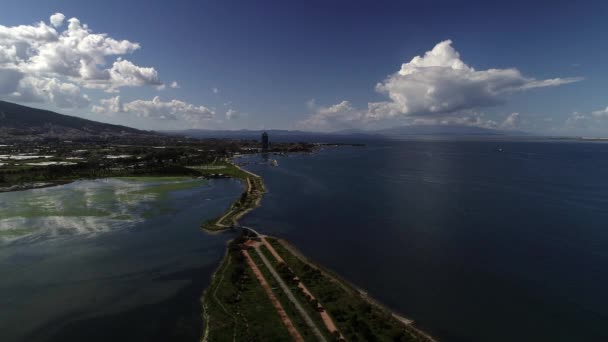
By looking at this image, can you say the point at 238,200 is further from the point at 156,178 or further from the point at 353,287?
the point at 156,178

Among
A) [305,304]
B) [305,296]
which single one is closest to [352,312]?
[305,304]

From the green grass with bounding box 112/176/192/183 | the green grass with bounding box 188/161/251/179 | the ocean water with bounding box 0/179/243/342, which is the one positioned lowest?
the ocean water with bounding box 0/179/243/342

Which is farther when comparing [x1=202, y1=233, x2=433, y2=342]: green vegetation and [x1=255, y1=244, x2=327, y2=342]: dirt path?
[x1=202, y1=233, x2=433, y2=342]: green vegetation

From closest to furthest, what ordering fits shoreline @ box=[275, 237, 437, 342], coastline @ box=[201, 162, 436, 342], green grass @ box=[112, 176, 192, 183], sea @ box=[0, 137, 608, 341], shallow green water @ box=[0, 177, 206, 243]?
coastline @ box=[201, 162, 436, 342]
shoreline @ box=[275, 237, 437, 342]
sea @ box=[0, 137, 608, 341]
shallow green water @ box=[0, 177, 206, 243]
green grass @ box=[112, 176, 192, 183]

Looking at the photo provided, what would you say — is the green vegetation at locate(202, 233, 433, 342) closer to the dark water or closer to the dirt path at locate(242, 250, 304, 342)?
the dirt path at locate(242, 250, 304, 342)

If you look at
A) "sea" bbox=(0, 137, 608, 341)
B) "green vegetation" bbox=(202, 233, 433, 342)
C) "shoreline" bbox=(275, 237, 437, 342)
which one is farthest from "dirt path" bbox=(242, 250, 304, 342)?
"shoreline" bbox=(275, 237, 437, 342)

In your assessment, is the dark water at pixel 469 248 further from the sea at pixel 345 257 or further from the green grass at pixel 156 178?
the green grass at pixel 156 178

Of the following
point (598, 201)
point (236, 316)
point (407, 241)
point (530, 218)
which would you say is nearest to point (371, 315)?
point (236, 316)

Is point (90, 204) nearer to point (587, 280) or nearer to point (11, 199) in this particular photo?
point (11, 199)

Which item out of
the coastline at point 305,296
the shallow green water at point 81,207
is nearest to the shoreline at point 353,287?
the coastline at point 305,296
